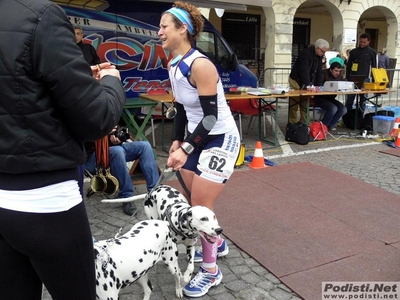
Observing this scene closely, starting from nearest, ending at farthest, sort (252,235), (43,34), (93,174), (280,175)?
(43,34), (252,235), (93,174), (280,175)

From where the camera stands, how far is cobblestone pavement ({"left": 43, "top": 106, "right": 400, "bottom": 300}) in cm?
297

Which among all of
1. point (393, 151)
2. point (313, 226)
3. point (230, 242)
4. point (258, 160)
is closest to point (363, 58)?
point (393, 151)

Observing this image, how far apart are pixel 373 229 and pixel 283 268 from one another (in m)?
1.30

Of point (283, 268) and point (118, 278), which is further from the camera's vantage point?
point (283, 268)

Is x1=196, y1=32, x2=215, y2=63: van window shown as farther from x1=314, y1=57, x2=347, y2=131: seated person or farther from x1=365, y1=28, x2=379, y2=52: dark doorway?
x1=365, y1=28, x2=379, y2=52: dark doorway

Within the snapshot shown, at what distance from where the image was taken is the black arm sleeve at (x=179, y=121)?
120 inches

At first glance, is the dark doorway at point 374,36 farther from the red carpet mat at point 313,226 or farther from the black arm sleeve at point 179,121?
the black arm sleeve at point 179,121

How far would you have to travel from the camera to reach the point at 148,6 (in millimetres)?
9180

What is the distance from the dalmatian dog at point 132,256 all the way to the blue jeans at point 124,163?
185 cm

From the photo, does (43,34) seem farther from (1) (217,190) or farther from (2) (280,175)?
(2) (280,175)

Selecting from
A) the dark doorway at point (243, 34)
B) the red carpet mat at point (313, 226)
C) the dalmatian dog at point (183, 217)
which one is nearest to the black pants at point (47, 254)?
the dalmatian dog at point (183, 217)

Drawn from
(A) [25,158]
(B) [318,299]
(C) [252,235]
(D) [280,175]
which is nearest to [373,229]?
(C) [252,235]

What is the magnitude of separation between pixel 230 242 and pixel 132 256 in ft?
5.05

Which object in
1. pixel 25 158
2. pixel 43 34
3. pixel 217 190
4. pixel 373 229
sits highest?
pixel 43 34
